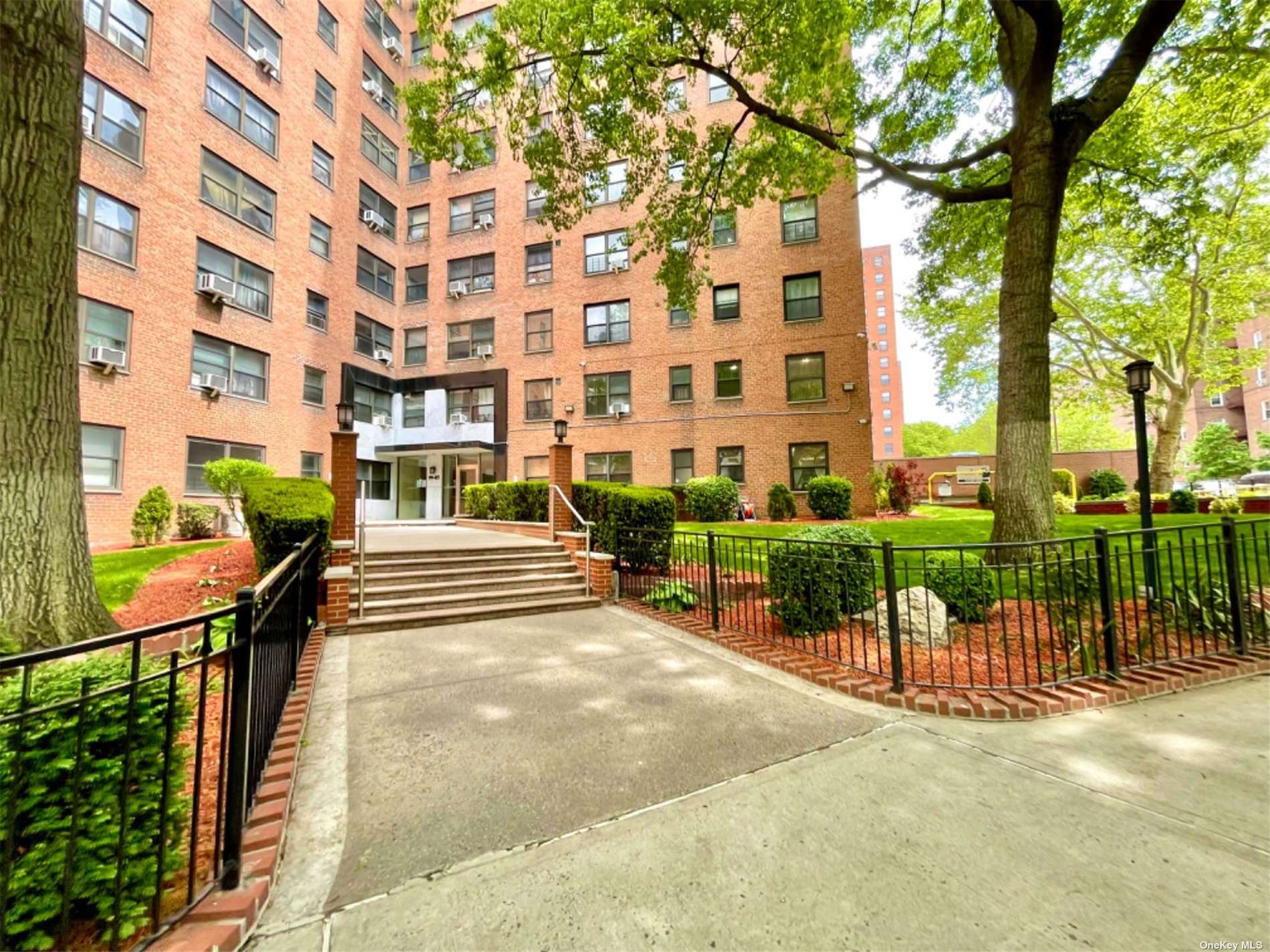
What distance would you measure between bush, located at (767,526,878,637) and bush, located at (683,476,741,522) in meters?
10.5

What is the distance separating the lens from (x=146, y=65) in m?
13.4

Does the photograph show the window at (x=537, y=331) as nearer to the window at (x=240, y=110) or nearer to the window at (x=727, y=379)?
the window at (x=727, y=379)

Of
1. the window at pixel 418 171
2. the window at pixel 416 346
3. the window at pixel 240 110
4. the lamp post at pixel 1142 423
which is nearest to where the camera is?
the lamp post at pixel 1142 423

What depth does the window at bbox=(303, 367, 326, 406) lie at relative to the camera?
1827cm

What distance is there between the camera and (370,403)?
69.7ft

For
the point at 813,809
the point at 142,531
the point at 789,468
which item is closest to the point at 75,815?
the point at 813,809

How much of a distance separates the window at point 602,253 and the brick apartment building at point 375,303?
127mm

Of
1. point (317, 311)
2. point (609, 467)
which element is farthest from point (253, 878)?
point (317, 311)

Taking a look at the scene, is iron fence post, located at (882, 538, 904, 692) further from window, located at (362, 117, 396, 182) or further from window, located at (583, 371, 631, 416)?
window, located at (362, 117, 396, 182)

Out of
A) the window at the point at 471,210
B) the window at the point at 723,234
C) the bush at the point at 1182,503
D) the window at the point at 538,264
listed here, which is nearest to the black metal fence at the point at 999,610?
the bush at the point at 1182,503

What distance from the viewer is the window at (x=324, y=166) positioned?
18.9m

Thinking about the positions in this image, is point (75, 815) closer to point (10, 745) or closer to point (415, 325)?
point (10, 745)

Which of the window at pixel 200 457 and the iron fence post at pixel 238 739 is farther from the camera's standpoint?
the window at pixel 200 457

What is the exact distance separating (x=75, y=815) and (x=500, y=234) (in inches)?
917
